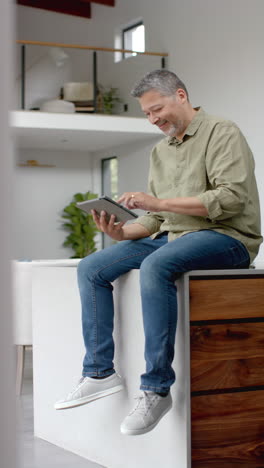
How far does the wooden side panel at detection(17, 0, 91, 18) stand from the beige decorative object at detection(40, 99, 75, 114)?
3.22m

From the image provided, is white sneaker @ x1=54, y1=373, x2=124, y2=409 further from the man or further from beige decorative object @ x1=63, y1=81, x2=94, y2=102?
beige decorative object @ x1=63, y1=81, x2=94, y2=102

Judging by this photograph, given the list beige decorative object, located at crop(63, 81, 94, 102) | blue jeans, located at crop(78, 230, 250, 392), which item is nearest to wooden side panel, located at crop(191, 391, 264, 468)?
blue jeans, located at crop(78, 230, 250, 392)

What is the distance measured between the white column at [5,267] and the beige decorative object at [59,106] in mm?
10347

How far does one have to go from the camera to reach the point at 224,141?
2.58 meters

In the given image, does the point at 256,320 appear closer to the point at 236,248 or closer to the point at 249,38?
the point at 236,248

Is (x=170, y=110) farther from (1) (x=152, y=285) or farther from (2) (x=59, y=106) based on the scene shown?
(2) (x=59, y=106)

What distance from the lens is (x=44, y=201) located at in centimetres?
1361

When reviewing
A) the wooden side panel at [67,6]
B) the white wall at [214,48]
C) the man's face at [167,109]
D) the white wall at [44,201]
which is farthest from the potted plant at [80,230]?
the man's face at [167,109]

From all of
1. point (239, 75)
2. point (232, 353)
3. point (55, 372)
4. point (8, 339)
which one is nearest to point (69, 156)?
point (239, 75)

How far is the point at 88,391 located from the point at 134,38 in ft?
34.4

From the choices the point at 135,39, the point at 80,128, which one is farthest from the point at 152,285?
the point at 135,39

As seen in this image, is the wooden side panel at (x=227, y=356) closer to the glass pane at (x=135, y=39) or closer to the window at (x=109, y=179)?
the glass pane at (x=135, y=39)

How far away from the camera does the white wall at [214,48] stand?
9.00 meters

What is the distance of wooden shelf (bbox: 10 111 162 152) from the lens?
10.2m
